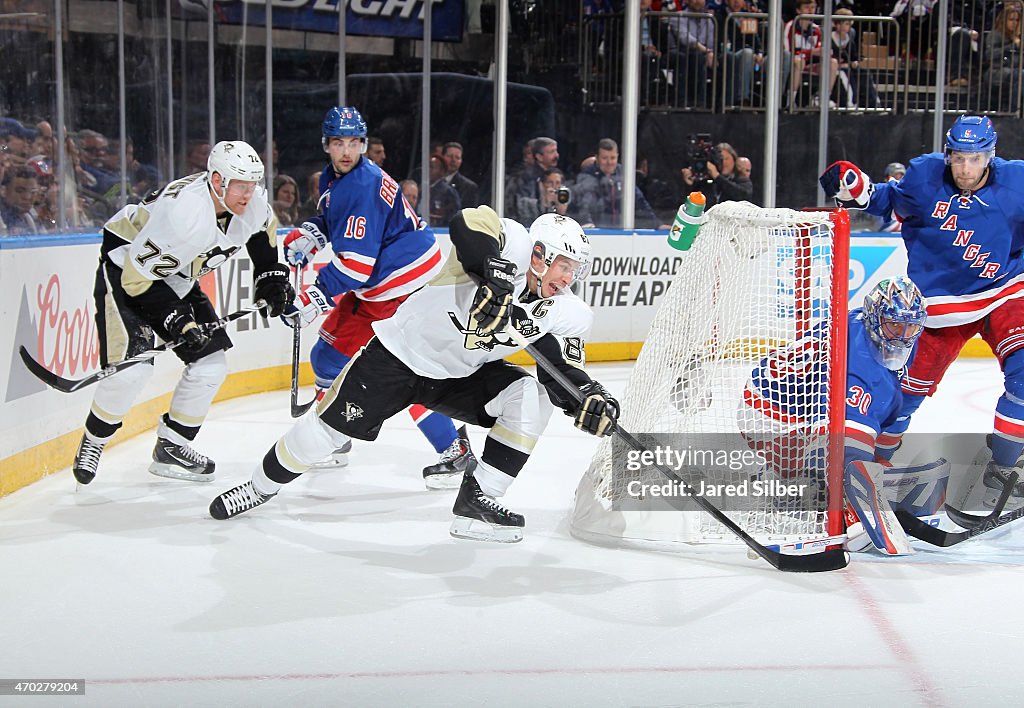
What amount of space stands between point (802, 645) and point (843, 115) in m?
6.17

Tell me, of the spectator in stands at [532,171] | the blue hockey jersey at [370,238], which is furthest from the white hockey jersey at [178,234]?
the spectator in stands at [532,171]

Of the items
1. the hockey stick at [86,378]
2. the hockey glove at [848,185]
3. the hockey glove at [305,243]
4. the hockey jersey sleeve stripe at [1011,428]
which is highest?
the hockey glove at [848,185]

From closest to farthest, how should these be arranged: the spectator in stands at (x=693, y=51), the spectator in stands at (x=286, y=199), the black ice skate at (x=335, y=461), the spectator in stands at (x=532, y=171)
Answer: the black ice skate at (x=335, y=461) → the spectator in stands at (x=286, y=199) → the spectator in stands at (x=532, y=171) → the spectator in stands at (x=693, y=51)

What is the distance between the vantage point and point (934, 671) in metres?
2.24

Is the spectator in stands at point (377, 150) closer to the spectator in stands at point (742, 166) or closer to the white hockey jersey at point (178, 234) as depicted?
the spectator in stands at point (742, 166)

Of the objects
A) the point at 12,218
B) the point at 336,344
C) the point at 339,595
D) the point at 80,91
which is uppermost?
the point at 80,91

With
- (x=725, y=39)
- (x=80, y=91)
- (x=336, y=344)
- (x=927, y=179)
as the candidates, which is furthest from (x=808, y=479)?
(x=725, y=39)

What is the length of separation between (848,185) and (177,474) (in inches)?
91.0

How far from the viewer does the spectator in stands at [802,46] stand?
25.5ft

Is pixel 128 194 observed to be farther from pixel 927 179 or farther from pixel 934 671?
pixel 934 671

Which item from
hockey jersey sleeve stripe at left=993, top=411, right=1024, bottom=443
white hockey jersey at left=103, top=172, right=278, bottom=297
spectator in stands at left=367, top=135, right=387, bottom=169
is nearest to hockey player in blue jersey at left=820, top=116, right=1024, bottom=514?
hockey jersey sleeve stripe at left=993, top=411, right=1024, bottom=443

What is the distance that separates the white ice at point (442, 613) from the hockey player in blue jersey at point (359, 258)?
280 mm

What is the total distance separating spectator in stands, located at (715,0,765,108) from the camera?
7746 millimetres

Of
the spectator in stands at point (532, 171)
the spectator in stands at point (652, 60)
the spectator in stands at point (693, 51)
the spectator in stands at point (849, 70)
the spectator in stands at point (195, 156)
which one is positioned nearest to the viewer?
the spectator in stands at point (195, 156)
